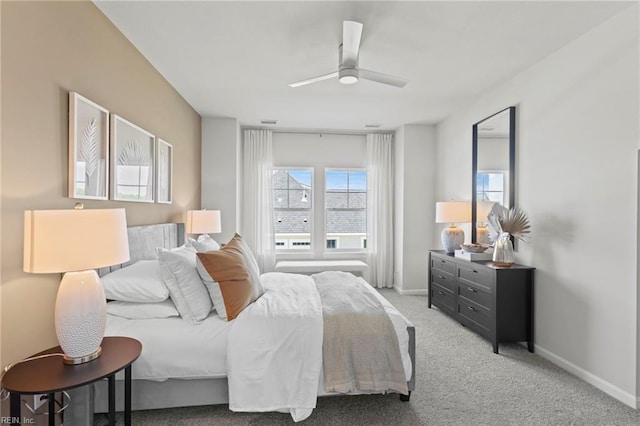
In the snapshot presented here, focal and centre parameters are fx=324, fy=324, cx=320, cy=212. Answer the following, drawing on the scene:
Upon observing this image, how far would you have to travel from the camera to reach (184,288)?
6.98 ft

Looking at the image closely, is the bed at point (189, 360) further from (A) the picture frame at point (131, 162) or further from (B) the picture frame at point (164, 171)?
(B) the picture frame at point (164, 171)

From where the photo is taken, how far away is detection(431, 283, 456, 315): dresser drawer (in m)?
3.80

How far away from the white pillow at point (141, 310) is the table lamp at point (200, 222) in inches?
73.0

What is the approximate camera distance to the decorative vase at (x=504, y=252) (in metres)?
3.04

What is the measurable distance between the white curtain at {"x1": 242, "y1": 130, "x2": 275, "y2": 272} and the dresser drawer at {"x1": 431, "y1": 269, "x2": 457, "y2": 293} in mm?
2485

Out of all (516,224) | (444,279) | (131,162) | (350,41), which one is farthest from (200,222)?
(516,224)

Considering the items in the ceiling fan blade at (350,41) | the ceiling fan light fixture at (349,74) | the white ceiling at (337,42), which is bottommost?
the ceiling fan light fixture at (349,74)

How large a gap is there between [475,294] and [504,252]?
1.84ft

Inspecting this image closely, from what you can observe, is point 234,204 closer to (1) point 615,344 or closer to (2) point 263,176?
(2) point 263,176

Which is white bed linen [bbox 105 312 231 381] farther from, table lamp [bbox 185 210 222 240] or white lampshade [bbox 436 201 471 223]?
white lampshade [bbox 436 201 471 223]

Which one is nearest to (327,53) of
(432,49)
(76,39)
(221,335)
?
(432,49)

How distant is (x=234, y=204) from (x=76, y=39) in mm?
3010

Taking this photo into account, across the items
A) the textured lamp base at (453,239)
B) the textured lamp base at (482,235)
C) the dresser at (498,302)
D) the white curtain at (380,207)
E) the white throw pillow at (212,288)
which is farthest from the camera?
the white curtain at (380,207)

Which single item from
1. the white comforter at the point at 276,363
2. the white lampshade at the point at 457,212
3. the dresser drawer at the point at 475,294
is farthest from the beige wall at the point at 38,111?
the white lampshade at the point at 457,212
